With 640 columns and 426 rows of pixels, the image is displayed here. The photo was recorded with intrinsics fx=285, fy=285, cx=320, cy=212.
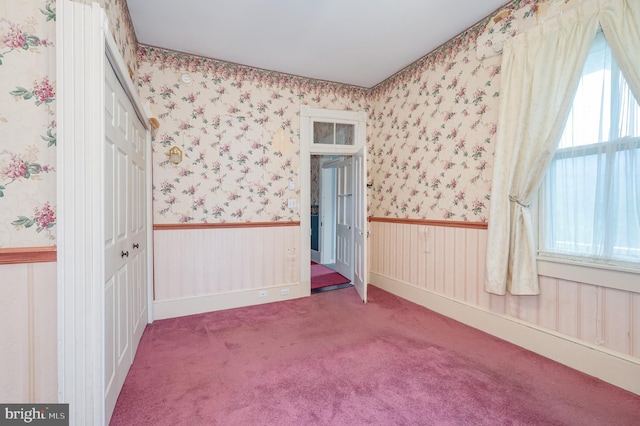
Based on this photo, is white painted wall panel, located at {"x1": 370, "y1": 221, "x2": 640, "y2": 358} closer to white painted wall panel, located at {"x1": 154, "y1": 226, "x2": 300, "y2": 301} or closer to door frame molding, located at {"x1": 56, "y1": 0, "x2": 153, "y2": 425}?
white painted wall panel, located at {"x1": 154, "y1": 226, "x2": 300, "y2": 301}

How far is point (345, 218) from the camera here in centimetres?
443

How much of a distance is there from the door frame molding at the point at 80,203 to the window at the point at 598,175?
9.66 ft

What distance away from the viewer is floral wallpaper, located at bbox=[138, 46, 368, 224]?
120 inches

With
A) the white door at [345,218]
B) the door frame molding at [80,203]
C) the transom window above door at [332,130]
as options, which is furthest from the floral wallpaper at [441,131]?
the door frame molding at [80,203]

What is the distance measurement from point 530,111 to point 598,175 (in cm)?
65

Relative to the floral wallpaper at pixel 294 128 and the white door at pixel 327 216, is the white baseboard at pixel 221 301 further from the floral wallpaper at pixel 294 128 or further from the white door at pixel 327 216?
the white door at pixel 327 216

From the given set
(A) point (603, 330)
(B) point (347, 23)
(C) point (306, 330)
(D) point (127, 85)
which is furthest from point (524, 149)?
(D) point (127, 85)

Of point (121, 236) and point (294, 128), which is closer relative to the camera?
point (121, 236)

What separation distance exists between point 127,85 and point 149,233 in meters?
1.52

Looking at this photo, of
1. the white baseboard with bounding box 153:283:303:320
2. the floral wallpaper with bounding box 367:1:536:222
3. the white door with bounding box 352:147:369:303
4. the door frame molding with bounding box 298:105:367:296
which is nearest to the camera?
the floral wallpaper with bounding box 367:1:536:222

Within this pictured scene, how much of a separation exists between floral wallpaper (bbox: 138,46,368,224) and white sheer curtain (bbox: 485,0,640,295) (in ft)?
7.21

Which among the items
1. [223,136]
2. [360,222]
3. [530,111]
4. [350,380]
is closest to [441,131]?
[530,111]

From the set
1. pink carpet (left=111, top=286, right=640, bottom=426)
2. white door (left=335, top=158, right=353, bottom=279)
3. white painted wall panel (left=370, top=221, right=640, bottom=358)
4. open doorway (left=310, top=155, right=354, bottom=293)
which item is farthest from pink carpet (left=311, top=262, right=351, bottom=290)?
pink carpet (left=111, top=286, right=640, bottom=426)

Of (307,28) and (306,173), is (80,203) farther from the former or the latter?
(306,173)
